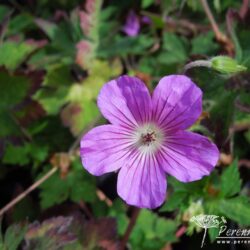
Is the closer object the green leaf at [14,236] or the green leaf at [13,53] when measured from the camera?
the green leaf at [14,236]

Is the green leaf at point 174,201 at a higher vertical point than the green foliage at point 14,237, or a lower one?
lower

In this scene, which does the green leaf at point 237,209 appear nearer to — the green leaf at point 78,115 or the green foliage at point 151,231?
the green foliage at point 151,231

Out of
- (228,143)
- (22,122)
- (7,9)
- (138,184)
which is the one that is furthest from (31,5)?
(138,184)

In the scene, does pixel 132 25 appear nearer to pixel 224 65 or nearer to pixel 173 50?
pixel 173 50

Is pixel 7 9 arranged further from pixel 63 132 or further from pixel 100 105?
pixel 100 105

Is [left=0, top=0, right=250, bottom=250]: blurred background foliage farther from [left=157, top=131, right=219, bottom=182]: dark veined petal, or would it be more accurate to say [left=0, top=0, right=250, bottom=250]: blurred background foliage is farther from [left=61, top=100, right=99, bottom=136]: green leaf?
[left=157, top=131, right=219, bottom=182]: dark veined petal

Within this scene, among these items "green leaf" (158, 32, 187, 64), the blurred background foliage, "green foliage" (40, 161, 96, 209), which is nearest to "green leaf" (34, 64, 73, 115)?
the blurred background foliage

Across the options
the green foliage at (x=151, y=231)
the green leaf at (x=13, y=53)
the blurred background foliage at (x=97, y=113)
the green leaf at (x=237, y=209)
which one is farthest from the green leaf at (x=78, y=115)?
the green leaf at (x=237, y=209)
